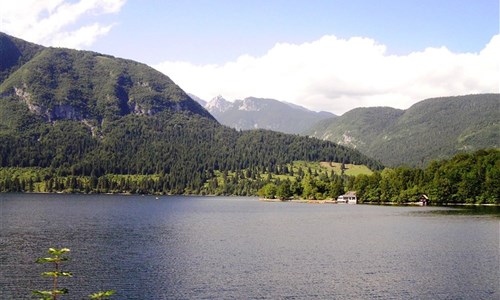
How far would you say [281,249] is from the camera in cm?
10200

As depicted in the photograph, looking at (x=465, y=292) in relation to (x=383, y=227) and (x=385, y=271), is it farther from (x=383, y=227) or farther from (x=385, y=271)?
(x=383, y=227)

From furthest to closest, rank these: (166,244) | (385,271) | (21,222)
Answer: (21,222) < (166,244) < (385,271)

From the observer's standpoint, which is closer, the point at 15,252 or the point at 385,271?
the point at 385,271

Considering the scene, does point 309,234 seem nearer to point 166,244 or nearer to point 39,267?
point 166,244

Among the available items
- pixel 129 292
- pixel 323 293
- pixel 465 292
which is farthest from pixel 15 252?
pixel 465 292

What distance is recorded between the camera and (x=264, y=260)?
8894cm

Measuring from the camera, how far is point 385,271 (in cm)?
7938

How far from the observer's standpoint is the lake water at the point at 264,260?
67.2 meters

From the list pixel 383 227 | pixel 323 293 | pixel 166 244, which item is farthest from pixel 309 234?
pixel 323 293

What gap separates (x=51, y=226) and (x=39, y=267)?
64033 mm

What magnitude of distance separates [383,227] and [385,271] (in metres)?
60.6

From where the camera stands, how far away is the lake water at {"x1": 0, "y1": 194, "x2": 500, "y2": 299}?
67188mm

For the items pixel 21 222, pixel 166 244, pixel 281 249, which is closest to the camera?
pixel 281 249

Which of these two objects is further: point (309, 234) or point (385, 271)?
point (309, 234)
